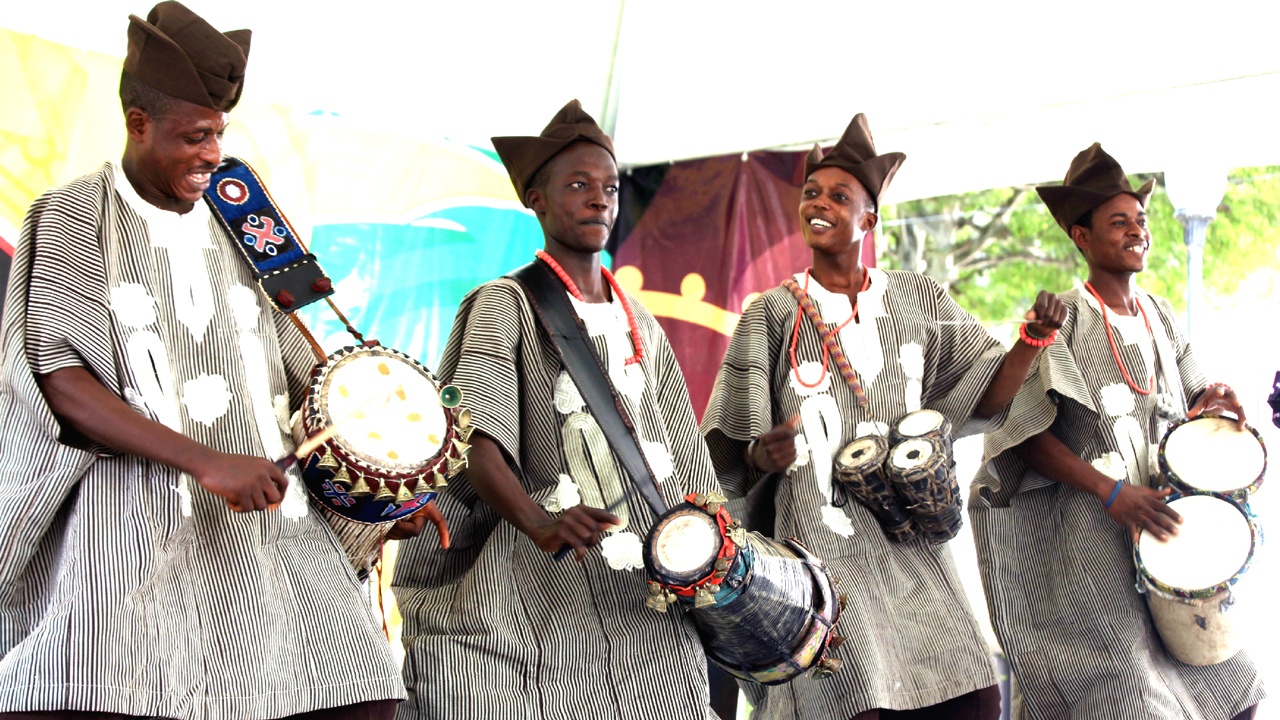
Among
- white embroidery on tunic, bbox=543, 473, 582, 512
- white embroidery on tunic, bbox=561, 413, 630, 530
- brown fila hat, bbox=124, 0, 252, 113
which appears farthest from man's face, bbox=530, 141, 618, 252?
brown fila hat, bbox=124, 0, 252, 113

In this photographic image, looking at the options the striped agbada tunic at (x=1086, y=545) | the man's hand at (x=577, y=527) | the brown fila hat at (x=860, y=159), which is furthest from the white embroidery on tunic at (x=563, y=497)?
the striped agbada tunic at (x=1086, y=545)

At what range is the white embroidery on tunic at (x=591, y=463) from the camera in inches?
135

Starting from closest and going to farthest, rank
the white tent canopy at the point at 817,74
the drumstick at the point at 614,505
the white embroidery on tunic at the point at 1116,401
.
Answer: the drumstick at the point at 614,505, the white embroidery on tunic at the point at 1116,401, the white tent canopy at the point at 817,74

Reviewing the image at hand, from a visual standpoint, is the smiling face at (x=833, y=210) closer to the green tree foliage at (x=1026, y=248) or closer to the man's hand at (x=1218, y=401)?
the man's hand at (x=1218, y=401)

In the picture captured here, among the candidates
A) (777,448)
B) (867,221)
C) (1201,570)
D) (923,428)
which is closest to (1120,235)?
(867,221)

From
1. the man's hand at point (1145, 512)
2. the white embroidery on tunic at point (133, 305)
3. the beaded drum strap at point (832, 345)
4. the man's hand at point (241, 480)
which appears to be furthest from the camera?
the man's hand at point (1145, 512)

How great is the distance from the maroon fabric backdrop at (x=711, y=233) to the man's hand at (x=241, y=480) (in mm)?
3516

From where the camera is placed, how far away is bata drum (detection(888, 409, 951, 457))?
380 cm

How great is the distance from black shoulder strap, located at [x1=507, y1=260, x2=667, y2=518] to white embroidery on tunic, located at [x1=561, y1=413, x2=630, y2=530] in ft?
0.10

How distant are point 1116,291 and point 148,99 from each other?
128 inches

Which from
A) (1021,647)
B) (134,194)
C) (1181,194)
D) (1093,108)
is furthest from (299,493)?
(1181,194)

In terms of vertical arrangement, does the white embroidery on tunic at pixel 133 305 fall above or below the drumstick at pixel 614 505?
above

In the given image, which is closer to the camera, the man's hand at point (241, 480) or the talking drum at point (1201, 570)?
the man's hand at point (241, 480)

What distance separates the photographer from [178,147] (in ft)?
8.99
